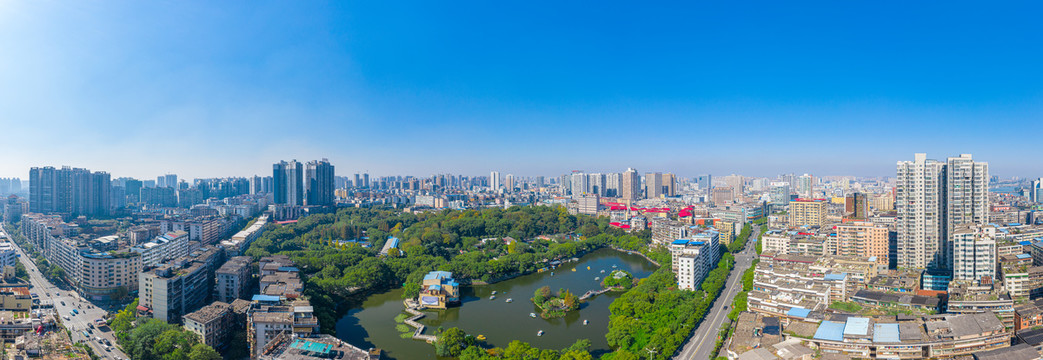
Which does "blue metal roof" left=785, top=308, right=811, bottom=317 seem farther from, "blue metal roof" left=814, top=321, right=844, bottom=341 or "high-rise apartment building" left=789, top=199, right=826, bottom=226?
"high-rise apartment building" left=789, top=199, right=826, bottom=226

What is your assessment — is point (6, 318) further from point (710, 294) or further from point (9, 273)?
point (710, 294)

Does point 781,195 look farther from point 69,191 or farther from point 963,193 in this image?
point 69,191

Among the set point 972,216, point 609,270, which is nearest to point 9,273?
point 609,270

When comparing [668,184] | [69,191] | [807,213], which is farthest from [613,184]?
[69,191]

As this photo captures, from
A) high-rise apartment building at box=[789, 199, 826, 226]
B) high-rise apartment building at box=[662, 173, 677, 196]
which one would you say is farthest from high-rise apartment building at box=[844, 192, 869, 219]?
high-rise apartment building at box=[662, 173, 677, 196]

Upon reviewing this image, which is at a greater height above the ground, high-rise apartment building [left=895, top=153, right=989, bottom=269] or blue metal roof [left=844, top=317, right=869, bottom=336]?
high-rise apartment building [left=895, top=153, right=989, bottom=269]

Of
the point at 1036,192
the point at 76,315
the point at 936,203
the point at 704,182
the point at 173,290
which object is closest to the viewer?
the point at 173,290
